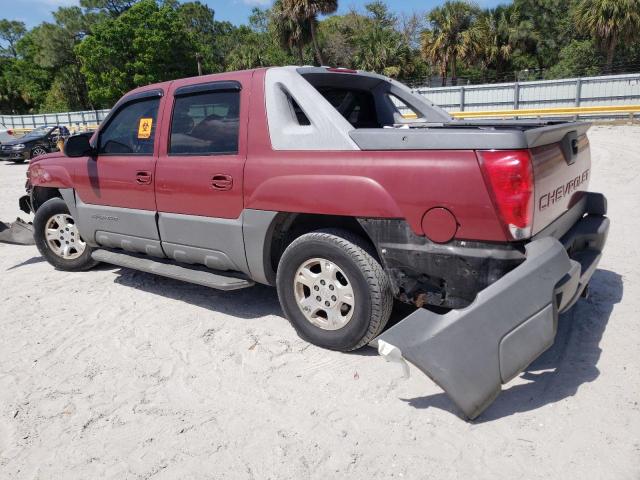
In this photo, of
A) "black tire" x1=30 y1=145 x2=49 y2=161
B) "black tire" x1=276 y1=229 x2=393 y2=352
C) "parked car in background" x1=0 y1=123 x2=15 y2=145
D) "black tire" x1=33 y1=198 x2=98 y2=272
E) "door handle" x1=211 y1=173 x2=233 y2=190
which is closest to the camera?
"black tire" x1=276 y1=229 x2=393 y2=352

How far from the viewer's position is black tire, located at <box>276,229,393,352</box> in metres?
3.15

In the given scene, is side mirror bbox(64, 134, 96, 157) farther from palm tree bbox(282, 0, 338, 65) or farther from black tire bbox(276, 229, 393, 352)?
palm tree bbox(282, 0, 338, 65)

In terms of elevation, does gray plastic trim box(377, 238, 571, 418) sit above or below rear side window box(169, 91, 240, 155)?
below

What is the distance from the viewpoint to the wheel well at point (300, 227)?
11.1ft

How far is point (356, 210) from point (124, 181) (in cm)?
242

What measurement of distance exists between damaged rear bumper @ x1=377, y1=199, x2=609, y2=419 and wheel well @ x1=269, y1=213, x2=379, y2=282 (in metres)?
0.82

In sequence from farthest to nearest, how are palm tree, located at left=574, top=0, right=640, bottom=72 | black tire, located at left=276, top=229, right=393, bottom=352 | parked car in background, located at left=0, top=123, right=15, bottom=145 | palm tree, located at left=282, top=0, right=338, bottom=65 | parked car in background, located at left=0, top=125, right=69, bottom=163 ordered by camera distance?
palm tree, located at left=282, top=0, right=338, bottom=65 → palm tree, located at left=574, top=0, right=640, bottom=72 → parked car in background, located at left=0, top=123, right=15, bottom=145 → parked car in background, located at left=0, top=125, right=69, bottom=163 → black tire, located at left=276, top=229, right=393, bottom=352

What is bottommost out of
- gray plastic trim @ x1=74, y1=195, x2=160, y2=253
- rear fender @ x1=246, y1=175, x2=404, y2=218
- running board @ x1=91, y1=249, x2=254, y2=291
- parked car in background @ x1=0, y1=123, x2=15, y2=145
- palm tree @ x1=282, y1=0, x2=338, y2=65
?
running board @ x1=91, y1=249, x2=254, y2=291

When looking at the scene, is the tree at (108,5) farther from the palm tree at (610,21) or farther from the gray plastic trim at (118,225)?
the gray plastic trim at (118,225)

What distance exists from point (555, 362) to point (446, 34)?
1378 inches

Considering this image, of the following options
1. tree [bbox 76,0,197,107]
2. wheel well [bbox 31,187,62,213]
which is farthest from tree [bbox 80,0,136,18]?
wheel well [bbox 31,187,62,213]

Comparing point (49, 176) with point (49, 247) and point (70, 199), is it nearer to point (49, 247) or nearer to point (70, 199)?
point (70, 199)

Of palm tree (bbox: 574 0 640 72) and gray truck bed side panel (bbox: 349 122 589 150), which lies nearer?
gray truck bed side panel (bbox: 349 122 589 150)

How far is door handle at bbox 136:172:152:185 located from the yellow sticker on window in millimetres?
335
